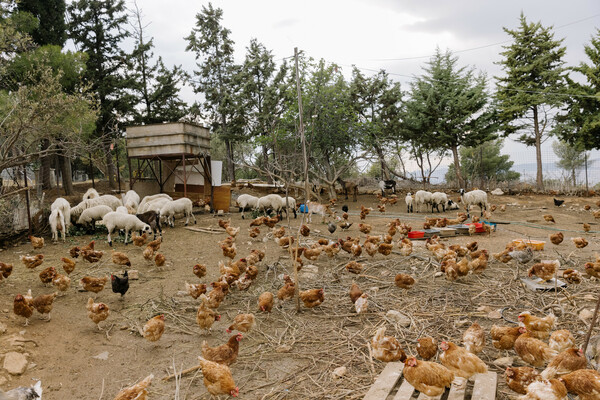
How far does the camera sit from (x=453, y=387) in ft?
10.9

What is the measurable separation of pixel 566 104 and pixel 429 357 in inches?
994

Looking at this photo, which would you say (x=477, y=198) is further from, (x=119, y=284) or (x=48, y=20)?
(x=48, y=20)

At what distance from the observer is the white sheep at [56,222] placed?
11125 mm

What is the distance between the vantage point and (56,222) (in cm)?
1118

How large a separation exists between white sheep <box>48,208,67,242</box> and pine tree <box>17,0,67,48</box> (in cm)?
1381

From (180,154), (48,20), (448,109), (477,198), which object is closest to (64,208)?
(180,154)

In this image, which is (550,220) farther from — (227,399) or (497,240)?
(227,399)

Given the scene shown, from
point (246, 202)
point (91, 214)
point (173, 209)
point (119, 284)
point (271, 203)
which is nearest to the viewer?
point (119, 284)

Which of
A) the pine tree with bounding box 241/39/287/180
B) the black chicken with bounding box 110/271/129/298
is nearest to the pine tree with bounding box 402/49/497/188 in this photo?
the pine tree with bounding box 241/39/287/180

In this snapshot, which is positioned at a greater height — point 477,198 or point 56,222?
point 56,222

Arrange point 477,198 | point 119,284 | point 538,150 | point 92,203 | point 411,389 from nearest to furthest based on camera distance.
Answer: point 411,389 < point 119,284 < point 92,203 < point 477,198 < point 538,150

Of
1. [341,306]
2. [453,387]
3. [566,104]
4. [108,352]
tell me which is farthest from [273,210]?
[566,104]

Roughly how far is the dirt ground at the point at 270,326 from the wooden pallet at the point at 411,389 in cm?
19

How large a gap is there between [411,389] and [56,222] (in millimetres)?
12004
